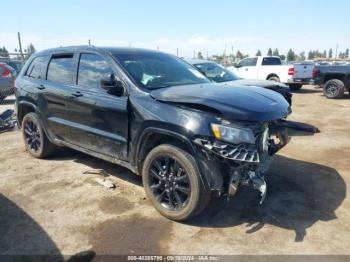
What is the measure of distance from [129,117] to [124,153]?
48 cm

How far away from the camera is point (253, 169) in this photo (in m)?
3.51

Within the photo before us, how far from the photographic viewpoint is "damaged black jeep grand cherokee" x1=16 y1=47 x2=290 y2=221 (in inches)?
132

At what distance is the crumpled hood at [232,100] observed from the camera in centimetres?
334

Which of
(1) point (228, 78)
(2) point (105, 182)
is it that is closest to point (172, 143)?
(2) point (105, 182)

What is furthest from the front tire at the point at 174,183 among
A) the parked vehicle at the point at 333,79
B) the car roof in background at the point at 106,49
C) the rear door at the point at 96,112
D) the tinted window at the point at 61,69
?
the parked vehicle at the point at 333,79

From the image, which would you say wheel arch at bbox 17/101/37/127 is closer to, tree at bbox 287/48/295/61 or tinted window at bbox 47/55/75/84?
tinted window at bbox 47/55/75/84

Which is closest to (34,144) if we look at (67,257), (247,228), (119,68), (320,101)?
(119,68)

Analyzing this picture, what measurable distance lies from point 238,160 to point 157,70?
1894mm

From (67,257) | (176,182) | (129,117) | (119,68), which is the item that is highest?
(119,68)

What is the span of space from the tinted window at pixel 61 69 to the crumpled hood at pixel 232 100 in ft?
5.50

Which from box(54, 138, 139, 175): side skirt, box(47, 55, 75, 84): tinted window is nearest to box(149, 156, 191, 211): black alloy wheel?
box(54, 138, 139, 175): side skirt

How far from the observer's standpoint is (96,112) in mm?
4383

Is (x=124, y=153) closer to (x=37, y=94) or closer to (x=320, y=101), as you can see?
(x=37, y=94)

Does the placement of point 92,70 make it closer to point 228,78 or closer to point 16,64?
point 228,78
